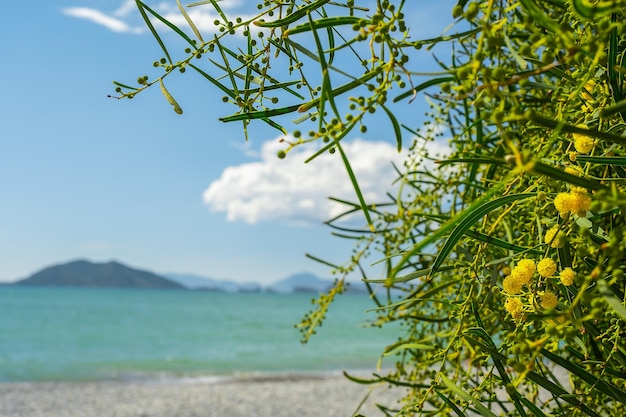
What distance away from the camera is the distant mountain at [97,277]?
211 ft

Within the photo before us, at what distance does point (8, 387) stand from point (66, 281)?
Answer: 58.8m

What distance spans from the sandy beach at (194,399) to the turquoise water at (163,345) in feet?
7.55

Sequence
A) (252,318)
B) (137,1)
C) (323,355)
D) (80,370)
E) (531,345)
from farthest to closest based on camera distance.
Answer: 1. (252,318)
2. (323,355)
3. (80,370)
4. (137,1)
5. (531,345)

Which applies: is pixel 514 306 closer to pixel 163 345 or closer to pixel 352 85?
pixel 352 85

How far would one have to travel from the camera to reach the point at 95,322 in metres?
24.9

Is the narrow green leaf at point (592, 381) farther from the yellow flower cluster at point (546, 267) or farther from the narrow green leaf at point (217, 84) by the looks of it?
the narrow green leaf at point (217, 84)

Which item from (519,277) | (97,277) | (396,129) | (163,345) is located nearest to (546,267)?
(519,277)

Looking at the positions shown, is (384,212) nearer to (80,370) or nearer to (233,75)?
(233,75)

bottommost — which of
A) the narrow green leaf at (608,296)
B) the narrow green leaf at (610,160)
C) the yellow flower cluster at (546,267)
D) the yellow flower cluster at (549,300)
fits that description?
the narrow green leaf at (608,296)

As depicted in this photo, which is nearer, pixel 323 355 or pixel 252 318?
pixel 323 355

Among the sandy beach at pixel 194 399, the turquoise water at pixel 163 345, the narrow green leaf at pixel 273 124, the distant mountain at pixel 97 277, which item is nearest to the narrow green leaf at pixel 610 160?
the narrow green leaf at pixel 273 124

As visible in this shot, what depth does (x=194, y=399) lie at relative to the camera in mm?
8078

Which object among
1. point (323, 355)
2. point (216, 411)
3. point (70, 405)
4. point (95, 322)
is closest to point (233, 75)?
point (216, 411)

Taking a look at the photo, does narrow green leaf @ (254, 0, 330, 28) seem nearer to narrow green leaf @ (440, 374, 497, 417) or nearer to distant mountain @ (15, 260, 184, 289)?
narrow green leaf @ (440, 374, 497, 417)
